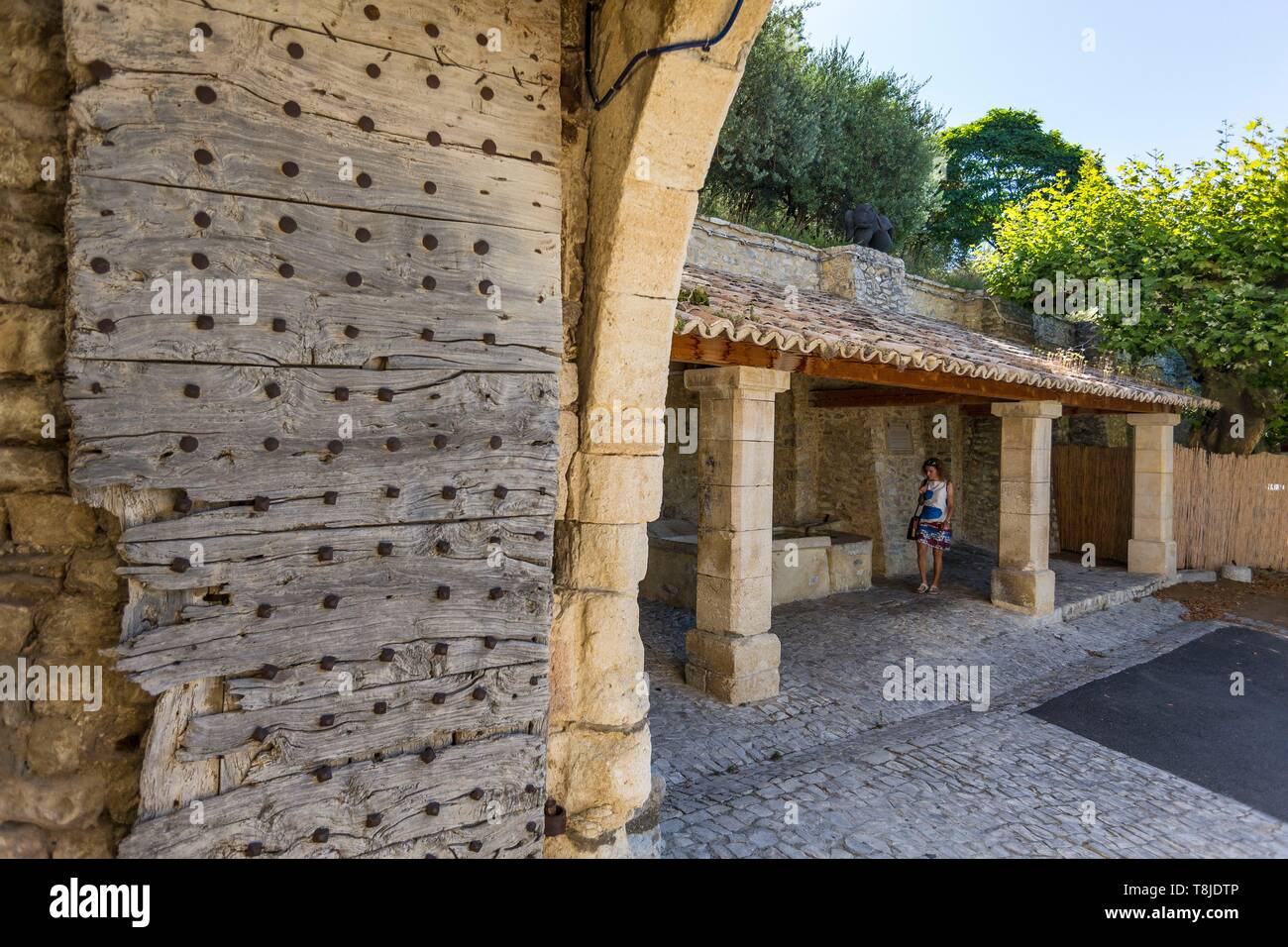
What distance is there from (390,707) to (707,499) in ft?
14.3

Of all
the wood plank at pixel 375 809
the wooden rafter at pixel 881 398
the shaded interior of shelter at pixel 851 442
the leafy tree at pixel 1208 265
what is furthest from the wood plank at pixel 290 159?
the leafy tree at pixel 1208 265

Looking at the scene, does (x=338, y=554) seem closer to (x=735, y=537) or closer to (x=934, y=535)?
(x=735, y=537)

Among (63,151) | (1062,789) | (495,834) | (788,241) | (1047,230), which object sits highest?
(1047,230)

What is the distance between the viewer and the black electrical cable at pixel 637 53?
205cm

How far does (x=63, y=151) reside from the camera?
71.4 inches

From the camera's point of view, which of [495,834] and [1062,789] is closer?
[495,834]

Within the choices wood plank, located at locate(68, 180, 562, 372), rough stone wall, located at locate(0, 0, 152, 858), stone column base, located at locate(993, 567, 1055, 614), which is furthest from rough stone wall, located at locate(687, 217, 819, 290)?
rough stone wall, located at locate(0, 0, 152, 858)

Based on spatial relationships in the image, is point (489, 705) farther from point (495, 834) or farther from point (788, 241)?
point (788, 241)

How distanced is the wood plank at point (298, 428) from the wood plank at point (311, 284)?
53mm

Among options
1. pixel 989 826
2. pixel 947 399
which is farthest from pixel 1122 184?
pixel 989 826

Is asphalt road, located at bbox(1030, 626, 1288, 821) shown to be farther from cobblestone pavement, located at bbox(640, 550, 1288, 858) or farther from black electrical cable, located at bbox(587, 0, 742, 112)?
black electrical cable, located at bbox(587, 0, 742, 112)

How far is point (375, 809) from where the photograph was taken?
78.5 inches

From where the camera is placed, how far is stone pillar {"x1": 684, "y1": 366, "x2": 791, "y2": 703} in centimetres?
593

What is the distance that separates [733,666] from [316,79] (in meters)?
4.96
